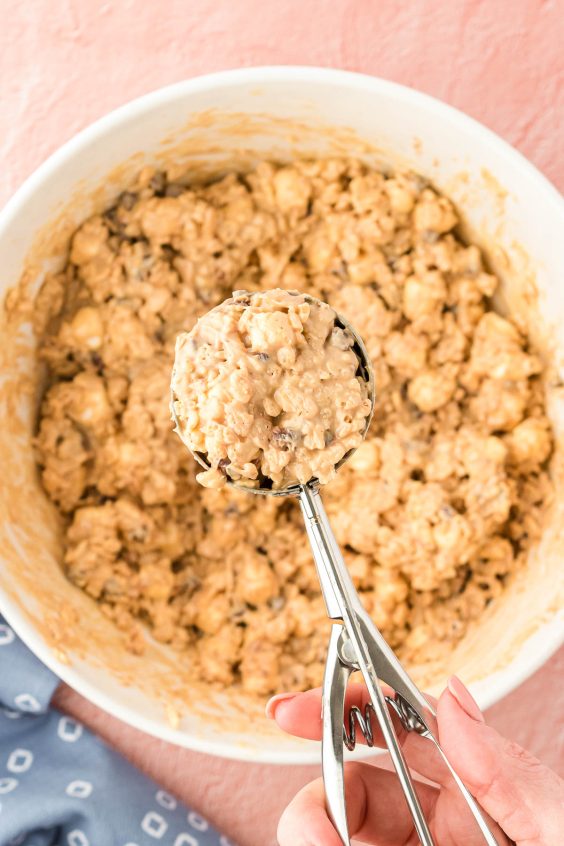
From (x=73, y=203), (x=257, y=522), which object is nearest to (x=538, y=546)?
(x=257, y=522)

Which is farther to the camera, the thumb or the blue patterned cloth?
the blue patterned cloth

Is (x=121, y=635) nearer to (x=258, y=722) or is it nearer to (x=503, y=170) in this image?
(x=258, y=722)

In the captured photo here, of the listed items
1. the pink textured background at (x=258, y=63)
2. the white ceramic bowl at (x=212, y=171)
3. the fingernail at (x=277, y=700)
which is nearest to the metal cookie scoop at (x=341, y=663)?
the fingernail at (x=277, y=700)

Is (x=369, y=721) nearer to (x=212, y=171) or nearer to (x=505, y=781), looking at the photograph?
(x=505, y=781)

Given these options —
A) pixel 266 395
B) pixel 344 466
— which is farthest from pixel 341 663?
pixel 344 466

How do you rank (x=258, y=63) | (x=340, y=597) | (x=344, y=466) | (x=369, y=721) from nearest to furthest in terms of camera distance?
(x=340, y=597), (x=369, y=721), (x=344, y=466), (x=258, y=63)

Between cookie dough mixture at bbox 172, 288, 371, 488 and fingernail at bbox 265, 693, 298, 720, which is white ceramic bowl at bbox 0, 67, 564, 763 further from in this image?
cookie dough mixture at bbox 172, 288, 371, 488

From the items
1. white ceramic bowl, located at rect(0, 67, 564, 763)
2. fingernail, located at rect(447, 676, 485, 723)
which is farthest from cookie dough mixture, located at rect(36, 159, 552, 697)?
fingernail, located at rect(447, 676, 485, 723)
